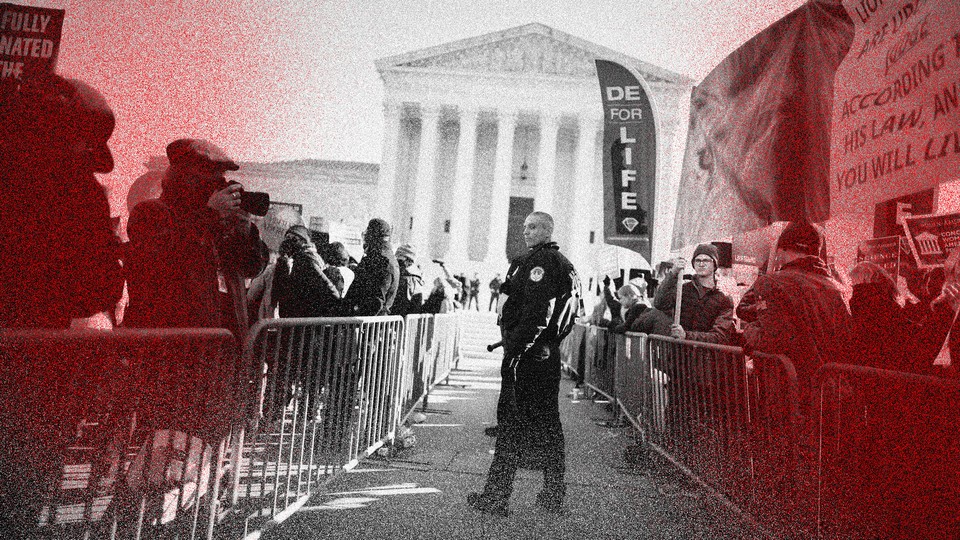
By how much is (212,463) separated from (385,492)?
1.74 metres

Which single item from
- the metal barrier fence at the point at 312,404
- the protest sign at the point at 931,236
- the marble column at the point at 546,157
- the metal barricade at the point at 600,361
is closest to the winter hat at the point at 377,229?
the metal barrier fence at the point at 312,404

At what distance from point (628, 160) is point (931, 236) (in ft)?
9.14

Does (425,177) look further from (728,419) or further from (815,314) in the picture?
(815,314)

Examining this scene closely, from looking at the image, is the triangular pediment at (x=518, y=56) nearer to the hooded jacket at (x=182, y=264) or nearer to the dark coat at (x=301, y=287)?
the dark coat at (x=301, y=287)

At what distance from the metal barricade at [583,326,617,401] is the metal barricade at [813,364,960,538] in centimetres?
479

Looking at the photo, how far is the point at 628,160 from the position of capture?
5.46m

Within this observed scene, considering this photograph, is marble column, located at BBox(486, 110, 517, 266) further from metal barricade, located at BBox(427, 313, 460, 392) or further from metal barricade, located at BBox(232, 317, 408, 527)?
metal barricade, located at BBox(232, 317, 408, 527)

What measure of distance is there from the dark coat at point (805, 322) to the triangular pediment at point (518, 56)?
122ft

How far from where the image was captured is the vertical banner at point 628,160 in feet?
17.4

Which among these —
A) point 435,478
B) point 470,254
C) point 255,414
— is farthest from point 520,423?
point 470,254

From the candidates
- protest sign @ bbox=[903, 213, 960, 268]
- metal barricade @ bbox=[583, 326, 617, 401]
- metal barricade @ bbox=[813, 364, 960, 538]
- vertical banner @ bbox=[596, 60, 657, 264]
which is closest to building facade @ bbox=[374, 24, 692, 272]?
metal barricade @ bbox=[583, 326, 617, 401]

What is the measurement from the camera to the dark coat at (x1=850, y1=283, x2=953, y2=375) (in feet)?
12.2

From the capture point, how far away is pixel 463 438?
6.07 metres

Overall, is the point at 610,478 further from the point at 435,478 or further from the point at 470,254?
the point at 470,254
